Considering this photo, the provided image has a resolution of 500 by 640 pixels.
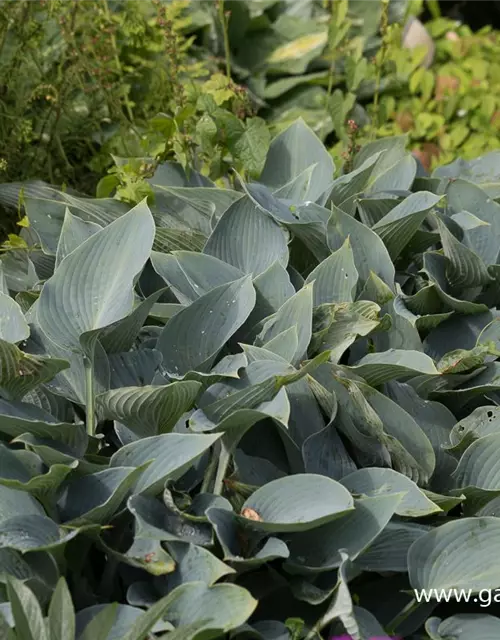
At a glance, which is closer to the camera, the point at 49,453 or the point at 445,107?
the point at 49,453

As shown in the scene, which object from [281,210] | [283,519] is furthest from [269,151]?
[283,519]

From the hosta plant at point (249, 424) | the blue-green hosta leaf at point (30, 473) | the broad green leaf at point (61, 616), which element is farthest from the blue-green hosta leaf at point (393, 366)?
the broad green leaf at point (61, 616)

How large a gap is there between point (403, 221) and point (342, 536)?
2.60 ft

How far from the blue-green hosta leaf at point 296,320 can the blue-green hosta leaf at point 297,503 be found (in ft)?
0.88

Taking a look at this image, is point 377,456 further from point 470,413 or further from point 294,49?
point 294,49

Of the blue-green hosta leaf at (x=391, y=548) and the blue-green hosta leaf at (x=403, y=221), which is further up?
the blue-green hosta leaf at (x=403, y=221)

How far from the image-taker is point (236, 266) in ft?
6.32

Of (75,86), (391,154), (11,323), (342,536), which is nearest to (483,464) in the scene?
(342,536)

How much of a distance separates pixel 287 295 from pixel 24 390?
554mm

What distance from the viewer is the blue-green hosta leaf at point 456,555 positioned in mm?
1417

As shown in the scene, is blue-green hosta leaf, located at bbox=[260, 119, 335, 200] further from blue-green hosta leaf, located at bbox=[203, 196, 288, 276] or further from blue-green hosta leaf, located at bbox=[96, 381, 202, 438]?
blue-green hosta leaf, located at bbox=[96, 381, 202, 438]

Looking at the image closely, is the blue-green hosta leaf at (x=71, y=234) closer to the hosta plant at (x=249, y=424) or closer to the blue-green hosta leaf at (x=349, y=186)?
the hosta plant at (x=249, y=424)

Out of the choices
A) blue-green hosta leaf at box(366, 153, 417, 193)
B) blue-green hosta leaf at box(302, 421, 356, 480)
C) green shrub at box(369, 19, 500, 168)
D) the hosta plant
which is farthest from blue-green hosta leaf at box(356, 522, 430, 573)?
green shrub at box(369, 19, 500, 168)

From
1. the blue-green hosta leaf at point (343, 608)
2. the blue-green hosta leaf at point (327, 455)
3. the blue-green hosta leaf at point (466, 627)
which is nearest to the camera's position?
the blue-green hosta leaf at point (343, 608)
